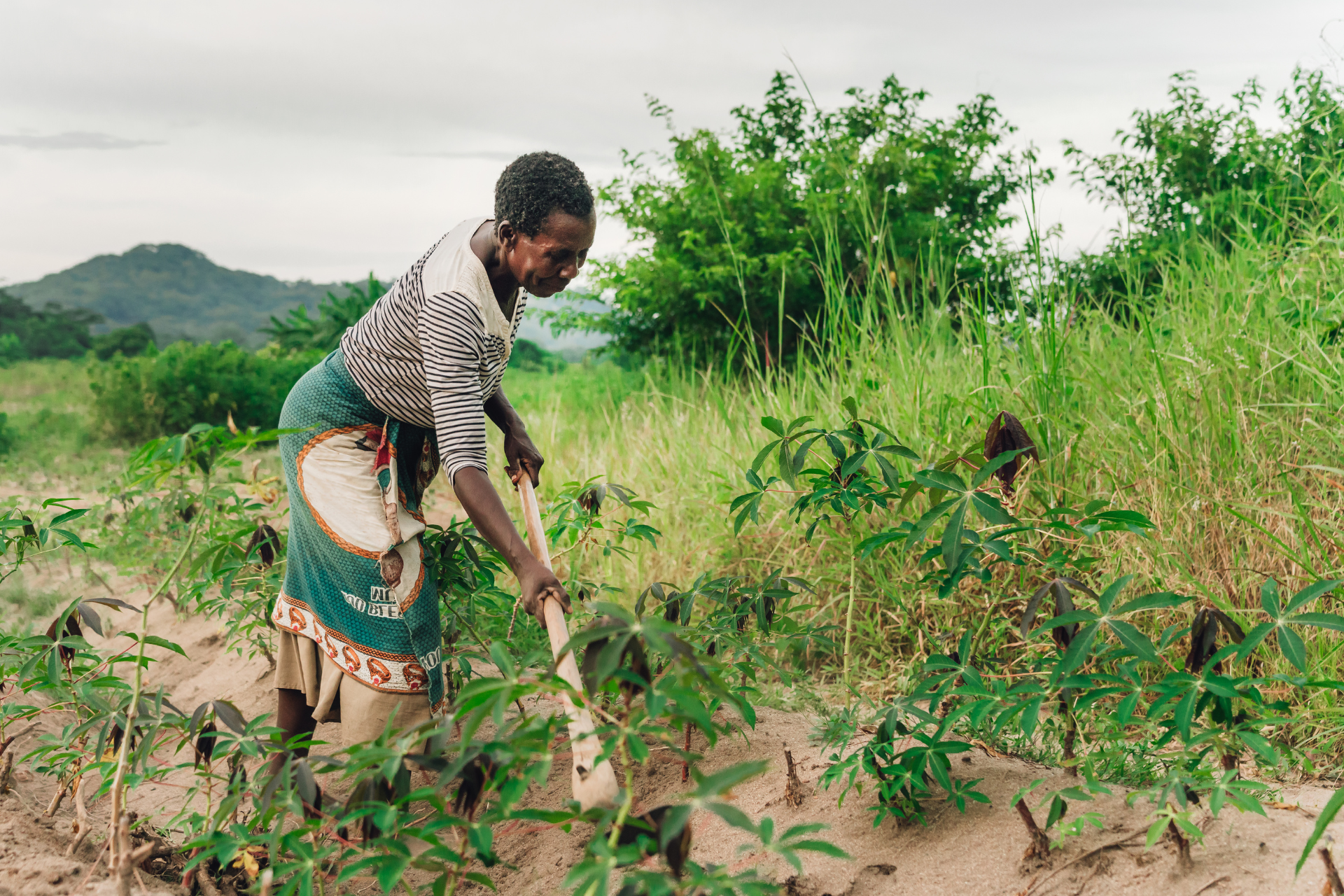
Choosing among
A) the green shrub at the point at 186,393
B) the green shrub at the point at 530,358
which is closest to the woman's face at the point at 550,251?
the green shrub at the point at 186,393

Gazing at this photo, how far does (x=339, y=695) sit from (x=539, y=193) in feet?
4.24

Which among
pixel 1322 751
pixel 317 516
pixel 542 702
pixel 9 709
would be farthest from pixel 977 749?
pixel 9 709

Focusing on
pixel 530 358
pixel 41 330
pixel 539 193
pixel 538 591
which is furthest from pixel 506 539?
pixel 41 330

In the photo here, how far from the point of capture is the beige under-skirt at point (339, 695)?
6.95 ft

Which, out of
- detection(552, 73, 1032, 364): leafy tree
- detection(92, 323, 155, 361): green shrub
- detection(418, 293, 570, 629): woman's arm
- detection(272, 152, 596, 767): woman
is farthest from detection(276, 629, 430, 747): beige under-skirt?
detection(92, 323, 155, 361): green shrub

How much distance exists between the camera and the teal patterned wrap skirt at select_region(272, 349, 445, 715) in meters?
2.13

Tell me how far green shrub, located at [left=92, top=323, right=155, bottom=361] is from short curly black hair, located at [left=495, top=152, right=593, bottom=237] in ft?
42.9

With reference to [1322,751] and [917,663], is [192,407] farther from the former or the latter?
[1322,751]

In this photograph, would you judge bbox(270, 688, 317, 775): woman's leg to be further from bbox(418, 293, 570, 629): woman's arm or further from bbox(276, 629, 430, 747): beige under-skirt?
bbox(418, 293, 570, 629): woman's arm

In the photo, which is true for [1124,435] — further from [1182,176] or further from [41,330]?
[41,330]

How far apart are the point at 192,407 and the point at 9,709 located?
6.96 m

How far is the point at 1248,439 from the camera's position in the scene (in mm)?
2672

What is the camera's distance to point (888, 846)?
1.78 meters

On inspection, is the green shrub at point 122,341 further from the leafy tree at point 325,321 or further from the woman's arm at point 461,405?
the woman's arm at point 461,405
